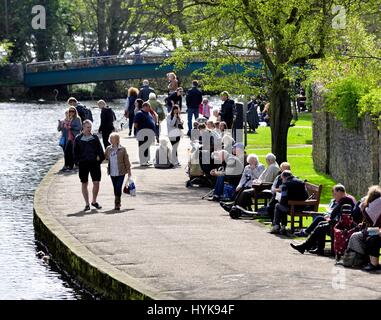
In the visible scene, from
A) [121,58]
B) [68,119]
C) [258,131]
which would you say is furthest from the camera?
[121,58]

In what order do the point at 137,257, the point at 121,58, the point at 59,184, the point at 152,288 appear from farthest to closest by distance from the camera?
the point at 121,58 < the point at 59,184 < the point at 137,257 < the point at 152,288

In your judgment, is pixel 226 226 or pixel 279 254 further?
pixel 226 226

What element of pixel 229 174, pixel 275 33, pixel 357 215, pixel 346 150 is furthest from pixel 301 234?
pixel 275 33

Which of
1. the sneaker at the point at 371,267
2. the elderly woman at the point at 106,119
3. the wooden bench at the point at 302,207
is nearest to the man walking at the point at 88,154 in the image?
the wooden bench at the point at 302,207

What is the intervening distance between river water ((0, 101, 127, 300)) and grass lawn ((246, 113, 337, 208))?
19.2 ft

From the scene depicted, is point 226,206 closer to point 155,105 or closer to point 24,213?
point 24,213

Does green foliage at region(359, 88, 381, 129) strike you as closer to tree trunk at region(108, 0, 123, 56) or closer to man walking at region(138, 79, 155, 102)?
man walking at region(138, 79, 155, 102)

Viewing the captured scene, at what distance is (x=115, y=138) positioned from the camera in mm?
24531

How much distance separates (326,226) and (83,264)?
11.8 feet

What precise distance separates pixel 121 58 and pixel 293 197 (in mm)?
73003

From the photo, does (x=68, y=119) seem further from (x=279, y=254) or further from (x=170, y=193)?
(x=279, y=254)

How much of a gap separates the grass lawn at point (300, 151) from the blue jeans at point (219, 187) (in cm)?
197

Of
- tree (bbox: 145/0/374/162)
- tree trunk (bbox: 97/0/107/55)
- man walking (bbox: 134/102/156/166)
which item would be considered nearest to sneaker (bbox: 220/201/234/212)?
tree (bbox: 145/0/374/162)
